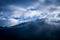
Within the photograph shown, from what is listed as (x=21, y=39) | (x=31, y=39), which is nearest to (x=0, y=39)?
(x=21, y=39)

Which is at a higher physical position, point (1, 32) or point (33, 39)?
point (1, 32)

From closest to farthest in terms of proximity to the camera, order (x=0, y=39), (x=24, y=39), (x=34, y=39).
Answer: (x=0, y=39), (x=24, y=39), (x=34, y=39)

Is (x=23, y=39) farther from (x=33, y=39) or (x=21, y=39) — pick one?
(x=33, y=39)

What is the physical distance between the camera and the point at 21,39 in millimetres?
124938

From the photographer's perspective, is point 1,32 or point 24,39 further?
point 1,32

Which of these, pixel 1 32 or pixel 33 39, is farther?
pixel 1 32

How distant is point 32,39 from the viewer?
127312 millimetres

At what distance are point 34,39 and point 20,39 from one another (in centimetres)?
1801

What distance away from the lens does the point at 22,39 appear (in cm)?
12512

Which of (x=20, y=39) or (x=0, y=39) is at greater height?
(x=0, y=39)

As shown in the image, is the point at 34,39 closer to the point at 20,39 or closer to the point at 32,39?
the point at 32,39

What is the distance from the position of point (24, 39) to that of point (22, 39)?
132 inches

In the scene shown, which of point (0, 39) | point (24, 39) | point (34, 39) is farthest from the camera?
point (34, 39)

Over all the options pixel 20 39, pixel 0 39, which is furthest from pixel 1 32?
pixel 0 39
